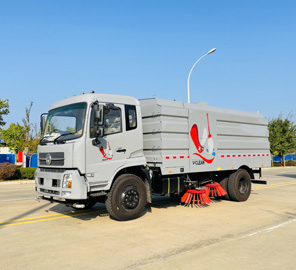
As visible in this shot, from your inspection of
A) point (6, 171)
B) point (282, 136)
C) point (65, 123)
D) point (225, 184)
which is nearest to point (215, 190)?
point (225, 184)

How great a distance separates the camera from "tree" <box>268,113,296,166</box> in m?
38.5

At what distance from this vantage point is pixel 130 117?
22.9 feet

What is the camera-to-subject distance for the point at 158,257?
4328 millimetres

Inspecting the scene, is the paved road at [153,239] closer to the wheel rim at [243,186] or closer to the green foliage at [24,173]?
the wheel rim at [243,186]

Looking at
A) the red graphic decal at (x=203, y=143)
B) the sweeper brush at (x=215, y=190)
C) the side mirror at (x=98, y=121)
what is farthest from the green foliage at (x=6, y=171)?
the side mirror at (x=98, y=121)

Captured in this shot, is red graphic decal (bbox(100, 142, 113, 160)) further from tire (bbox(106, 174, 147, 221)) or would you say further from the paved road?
the paved road

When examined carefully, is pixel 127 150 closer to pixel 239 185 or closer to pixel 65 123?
pixel 65 123

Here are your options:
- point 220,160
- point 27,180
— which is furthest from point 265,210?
point 27,180

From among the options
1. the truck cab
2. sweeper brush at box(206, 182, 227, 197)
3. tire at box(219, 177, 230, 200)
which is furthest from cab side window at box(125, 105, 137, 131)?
tire at box(219, 177, 230, 200)

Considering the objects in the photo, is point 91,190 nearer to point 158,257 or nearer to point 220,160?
point 158,257

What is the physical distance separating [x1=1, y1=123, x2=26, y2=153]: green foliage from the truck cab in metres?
21.7

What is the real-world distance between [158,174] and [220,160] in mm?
2341

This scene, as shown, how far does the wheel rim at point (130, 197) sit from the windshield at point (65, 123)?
1.65 meters

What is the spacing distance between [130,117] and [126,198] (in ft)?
6.15
